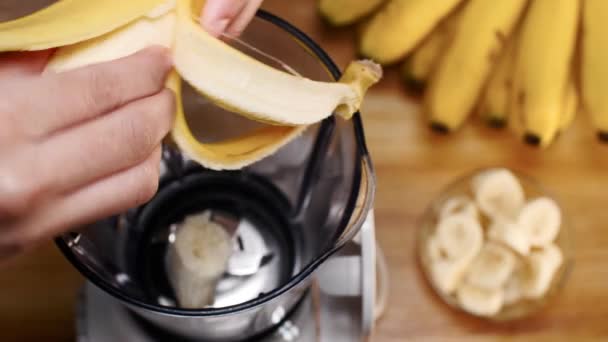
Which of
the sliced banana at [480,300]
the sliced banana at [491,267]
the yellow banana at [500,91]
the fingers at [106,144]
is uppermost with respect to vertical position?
the fingers at [106,144]

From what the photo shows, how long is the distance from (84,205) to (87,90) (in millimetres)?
51

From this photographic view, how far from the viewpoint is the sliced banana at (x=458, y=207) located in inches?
23.7

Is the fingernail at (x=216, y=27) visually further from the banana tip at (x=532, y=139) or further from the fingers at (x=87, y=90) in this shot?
the banana tip at (x=532, y=139)

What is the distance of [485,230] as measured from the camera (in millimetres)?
612

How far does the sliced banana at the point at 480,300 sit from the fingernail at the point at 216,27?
13.2 inches

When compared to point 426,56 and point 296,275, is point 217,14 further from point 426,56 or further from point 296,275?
point 426,56

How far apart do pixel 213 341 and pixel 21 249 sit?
0.70 feet

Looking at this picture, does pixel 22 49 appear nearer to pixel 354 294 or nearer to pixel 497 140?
pixel 354 294

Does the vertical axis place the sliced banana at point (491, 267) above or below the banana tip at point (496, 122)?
below

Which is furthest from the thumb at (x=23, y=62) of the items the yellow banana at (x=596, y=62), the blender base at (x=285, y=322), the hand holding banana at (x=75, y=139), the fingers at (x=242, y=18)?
the yellow banana at (x=596, y=62)

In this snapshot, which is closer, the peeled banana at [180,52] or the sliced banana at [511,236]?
the peeled banana at [180,52]

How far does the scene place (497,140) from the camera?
63cm

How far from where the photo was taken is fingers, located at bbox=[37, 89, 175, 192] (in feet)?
0.94

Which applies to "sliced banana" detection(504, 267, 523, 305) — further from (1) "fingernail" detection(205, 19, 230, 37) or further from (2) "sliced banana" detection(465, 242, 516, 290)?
(1) "fingernail" detection(205, 19, 230, 37)
